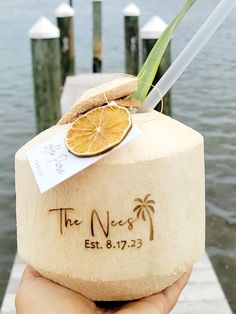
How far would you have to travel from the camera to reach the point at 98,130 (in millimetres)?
1271

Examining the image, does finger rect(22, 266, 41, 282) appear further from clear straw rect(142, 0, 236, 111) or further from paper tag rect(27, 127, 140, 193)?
clear straw rect(142, 0, 236, 111)

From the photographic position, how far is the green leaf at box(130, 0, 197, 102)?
4.74ft

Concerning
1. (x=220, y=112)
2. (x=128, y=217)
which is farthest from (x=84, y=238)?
(x=220, y=112)

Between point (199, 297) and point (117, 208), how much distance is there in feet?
8.11

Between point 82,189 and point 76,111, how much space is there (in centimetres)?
22

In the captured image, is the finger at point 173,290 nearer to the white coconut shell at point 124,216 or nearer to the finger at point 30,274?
the white coconut shell at point 124,216

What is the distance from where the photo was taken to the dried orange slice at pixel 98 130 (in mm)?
1237

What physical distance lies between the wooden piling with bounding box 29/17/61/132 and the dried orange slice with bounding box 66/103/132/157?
12.2 feet

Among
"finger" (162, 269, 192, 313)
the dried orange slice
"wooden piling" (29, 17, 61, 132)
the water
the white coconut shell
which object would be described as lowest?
the water

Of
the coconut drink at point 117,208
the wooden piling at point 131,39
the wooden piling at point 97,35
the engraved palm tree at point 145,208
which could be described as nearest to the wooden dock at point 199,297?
the coconut drink at point 117,208

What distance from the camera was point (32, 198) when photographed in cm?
132

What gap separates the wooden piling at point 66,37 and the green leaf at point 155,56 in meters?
7.09

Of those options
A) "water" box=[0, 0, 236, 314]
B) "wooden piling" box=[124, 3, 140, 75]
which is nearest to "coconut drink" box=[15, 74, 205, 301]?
"water" box=[0, 0, 236, 314]

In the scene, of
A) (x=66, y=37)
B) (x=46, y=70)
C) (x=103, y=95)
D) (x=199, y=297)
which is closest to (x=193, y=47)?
(x=103, y=95)
